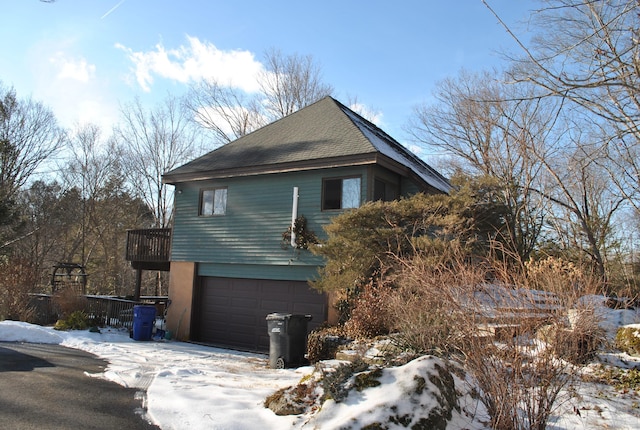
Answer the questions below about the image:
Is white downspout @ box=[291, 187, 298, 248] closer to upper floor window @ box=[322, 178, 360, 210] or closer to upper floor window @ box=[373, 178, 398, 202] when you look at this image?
upper floor window @ box=[322, 178, 360, 210]

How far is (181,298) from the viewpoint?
48.4 ft

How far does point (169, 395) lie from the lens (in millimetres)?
5855

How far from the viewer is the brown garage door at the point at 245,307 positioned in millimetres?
12502

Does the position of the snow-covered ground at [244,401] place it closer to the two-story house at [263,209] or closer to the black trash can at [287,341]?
the black trash can at [287,341]

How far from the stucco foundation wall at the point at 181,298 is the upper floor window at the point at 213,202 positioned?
179cm

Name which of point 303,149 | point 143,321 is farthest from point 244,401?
point 303,149

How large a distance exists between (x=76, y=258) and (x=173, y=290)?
68.4 ft

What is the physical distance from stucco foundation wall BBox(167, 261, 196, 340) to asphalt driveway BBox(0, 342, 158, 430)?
18.9 ft

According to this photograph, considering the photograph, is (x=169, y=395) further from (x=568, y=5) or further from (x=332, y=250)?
(x=568, y=5)

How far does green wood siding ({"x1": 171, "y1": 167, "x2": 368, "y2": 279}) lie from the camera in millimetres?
12484

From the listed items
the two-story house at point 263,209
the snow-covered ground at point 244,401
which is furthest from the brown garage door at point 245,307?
the snow-covered ground at point 244,401

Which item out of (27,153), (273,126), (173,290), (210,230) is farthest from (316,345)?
(27,153)

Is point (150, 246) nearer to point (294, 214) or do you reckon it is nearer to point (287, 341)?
point (294, 214)

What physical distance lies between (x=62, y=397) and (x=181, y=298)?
895cm
